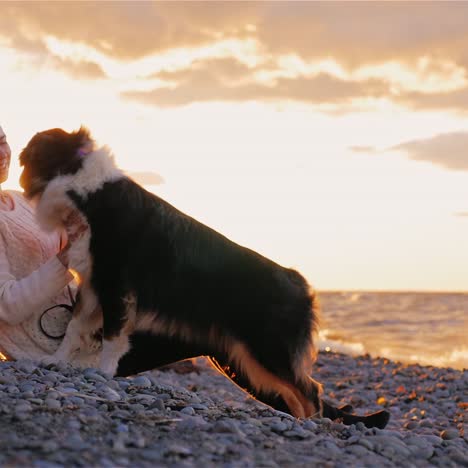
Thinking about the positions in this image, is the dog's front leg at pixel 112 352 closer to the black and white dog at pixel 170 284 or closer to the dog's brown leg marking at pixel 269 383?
the black and white dog at pixel 170 284

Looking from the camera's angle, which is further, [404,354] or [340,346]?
[340,346]

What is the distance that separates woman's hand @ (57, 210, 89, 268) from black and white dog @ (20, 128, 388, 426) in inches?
1.8

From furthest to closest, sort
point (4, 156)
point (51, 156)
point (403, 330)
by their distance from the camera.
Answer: point (403, 330)
point (4, 156)
point (51, 156)

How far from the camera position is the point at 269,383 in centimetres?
510

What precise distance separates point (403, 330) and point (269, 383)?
1437 centimetres

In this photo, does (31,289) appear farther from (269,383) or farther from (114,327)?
(269,383)

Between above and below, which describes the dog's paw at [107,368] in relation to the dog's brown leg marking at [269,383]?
below

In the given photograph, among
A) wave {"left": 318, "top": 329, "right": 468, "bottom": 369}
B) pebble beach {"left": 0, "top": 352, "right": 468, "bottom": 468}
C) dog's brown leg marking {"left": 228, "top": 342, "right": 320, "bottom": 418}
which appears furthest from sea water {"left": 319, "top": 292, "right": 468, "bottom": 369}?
pebble beach {"left": 0, "top": 352, "right": 468, "bottom": 468}

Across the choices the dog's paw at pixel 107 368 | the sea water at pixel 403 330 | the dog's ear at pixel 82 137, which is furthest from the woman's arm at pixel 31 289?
the sea water at pixel 403 330

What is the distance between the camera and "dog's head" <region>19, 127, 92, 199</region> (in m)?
5.16

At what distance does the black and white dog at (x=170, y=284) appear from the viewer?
4.95 meters

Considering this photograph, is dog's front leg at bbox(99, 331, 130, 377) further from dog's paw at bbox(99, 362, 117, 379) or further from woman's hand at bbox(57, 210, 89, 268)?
woman's hand at bbox(57, 210, 89, 268)

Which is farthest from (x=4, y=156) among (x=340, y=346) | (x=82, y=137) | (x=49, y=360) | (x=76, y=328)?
(x=340, y=346)

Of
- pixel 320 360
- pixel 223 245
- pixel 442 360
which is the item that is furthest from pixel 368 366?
pixel 223 245
